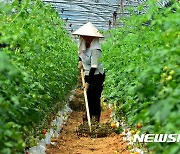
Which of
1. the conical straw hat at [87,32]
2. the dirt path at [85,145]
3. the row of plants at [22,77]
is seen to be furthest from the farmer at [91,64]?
the dirt path at [85,145]

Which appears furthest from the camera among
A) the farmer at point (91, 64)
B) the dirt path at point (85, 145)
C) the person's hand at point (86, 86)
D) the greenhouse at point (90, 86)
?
the person's hand at point (86, 86)

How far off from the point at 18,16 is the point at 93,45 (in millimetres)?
2758

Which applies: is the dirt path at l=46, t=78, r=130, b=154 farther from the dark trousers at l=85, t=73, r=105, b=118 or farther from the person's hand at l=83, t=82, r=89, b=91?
the person's hand at l=83, t=82, r=89, b=91

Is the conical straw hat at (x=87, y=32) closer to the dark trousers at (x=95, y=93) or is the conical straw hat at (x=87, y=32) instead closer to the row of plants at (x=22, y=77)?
the row of plants at (x=22, y=77)

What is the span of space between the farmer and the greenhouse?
0.02 metres

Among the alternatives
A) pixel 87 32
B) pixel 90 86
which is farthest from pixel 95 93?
pixel 87 32

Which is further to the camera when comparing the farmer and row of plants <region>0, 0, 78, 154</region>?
the farmer

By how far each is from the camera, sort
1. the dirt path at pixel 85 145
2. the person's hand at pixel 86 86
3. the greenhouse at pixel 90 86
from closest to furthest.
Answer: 1. the greenhouse at pixel 90 86
2. the dirt path at pixel 85 145
3. the person's hand at pixel 86 86

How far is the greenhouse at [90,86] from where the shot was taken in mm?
2932

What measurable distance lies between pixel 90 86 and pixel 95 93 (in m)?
0.16

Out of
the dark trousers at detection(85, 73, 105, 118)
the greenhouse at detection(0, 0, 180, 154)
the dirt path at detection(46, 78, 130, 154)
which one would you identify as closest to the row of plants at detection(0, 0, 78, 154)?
the greenhouse at detection(0, 0, 180, 154)

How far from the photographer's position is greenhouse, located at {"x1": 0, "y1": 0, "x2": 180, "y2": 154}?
2932 millimetres

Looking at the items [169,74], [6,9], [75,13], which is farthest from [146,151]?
[75,13]

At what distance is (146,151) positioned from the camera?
4.60 meters
